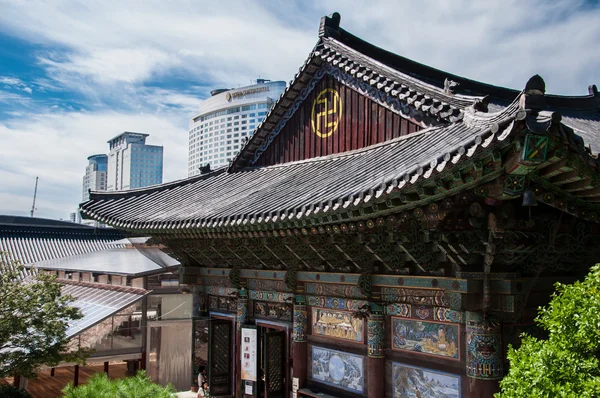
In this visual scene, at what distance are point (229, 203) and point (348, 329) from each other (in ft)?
12.4

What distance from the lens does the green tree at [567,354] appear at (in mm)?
5195

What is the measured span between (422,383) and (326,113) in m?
6.86

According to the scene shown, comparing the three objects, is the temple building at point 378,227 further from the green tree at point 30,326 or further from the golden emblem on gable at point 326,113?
the green tree at point 30,326

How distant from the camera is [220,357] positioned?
1494 cm

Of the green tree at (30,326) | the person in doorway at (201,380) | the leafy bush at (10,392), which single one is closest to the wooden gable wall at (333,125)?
the person in doorway at (201,380)

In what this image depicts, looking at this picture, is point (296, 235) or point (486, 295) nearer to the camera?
point (486, 295)

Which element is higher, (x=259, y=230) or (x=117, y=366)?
(x=259, y=230)

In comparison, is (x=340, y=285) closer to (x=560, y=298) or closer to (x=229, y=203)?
(x=229, y=203)

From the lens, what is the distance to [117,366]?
25422 mm

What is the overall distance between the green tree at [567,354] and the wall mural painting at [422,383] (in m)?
3.67

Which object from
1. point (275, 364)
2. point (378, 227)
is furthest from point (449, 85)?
point (275, 364)

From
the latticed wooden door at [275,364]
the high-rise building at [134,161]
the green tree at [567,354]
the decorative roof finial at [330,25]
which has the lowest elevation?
the latticed wooden door at [275,364]

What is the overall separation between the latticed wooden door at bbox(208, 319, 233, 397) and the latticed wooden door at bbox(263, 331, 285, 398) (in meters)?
2.21

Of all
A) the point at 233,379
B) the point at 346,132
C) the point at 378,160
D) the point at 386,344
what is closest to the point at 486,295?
the point at 386,344
